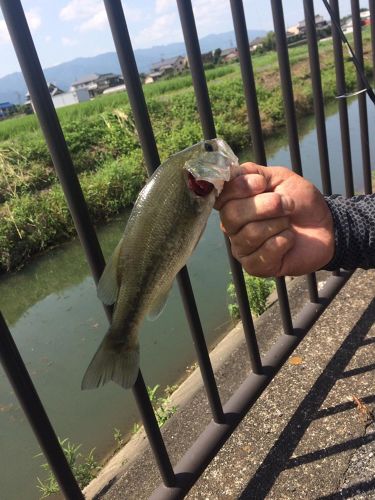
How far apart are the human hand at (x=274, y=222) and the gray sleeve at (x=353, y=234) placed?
37 mm

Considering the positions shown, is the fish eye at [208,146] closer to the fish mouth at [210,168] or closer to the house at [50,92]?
the fish mouth at [210,168]

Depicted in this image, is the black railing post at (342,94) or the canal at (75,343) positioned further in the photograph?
the canal at (75,343)

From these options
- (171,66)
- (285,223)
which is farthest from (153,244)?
(171,66)

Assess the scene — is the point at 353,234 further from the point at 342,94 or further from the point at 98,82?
the point at 98,82

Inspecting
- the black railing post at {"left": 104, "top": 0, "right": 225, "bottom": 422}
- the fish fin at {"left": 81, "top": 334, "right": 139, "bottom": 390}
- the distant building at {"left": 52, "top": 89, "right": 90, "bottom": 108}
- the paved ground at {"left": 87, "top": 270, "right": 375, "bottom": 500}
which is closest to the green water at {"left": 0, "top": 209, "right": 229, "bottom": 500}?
the paved ground at {"left": 87, "top": 270, "right": 375, "bottom": 500}

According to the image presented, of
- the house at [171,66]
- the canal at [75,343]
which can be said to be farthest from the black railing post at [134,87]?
the house at [171,66]

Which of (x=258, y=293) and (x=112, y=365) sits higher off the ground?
(x=112, y=365)

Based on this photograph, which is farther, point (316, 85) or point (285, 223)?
point (316, 85)

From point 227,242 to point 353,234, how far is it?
0.50 metres

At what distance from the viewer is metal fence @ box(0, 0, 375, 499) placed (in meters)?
1.16

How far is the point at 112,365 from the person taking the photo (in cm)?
100

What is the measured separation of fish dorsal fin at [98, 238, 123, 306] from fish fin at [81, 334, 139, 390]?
0.09m

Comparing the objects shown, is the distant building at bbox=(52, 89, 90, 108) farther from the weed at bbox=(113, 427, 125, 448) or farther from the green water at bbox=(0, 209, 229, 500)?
the weed at bbox=(113, 427, 125, 448)

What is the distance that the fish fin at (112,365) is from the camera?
3.22 ft
